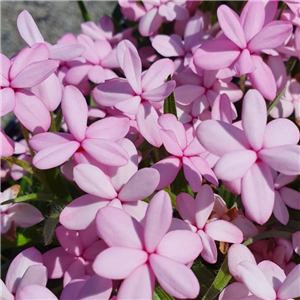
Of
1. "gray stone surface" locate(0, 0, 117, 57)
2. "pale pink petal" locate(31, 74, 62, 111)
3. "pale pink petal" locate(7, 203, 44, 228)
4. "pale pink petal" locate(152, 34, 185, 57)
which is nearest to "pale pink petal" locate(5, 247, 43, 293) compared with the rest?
"pale pink petal" locate(7, 203, 44, 228)

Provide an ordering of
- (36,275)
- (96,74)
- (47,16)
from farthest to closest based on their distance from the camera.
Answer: (47,16) → (96,74) → (36,275)

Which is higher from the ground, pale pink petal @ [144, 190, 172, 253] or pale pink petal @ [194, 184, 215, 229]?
pale pink petal @ [144, 190, 172, 253]

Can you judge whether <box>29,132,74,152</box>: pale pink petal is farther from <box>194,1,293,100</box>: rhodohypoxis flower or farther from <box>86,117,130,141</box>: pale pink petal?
<box>194,1,293,100</box>: rhodohypoxis flower

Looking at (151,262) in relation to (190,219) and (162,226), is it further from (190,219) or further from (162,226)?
(190,219)

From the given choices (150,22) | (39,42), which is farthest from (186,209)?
(150,22)

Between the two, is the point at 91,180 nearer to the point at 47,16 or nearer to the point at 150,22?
the point at 150,22

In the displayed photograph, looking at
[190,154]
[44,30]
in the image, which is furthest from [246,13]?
[44,30]
